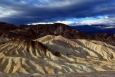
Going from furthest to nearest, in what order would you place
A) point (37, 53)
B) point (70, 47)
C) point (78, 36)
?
point (78, 36), point (70, 47), point (37, 53)

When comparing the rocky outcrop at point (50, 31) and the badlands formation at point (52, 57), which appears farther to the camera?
the rocky outcrop at point (50, 31)

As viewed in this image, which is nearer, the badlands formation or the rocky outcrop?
the badlands formation

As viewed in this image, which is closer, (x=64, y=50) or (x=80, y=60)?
(x=80, y=60)

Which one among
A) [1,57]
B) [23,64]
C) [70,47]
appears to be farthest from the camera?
[70,47]

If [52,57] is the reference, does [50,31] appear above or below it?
above

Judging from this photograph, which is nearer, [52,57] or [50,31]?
[52,57]

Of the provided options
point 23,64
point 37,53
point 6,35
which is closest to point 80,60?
point 37,53

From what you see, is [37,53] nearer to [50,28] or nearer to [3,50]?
[3,50]
